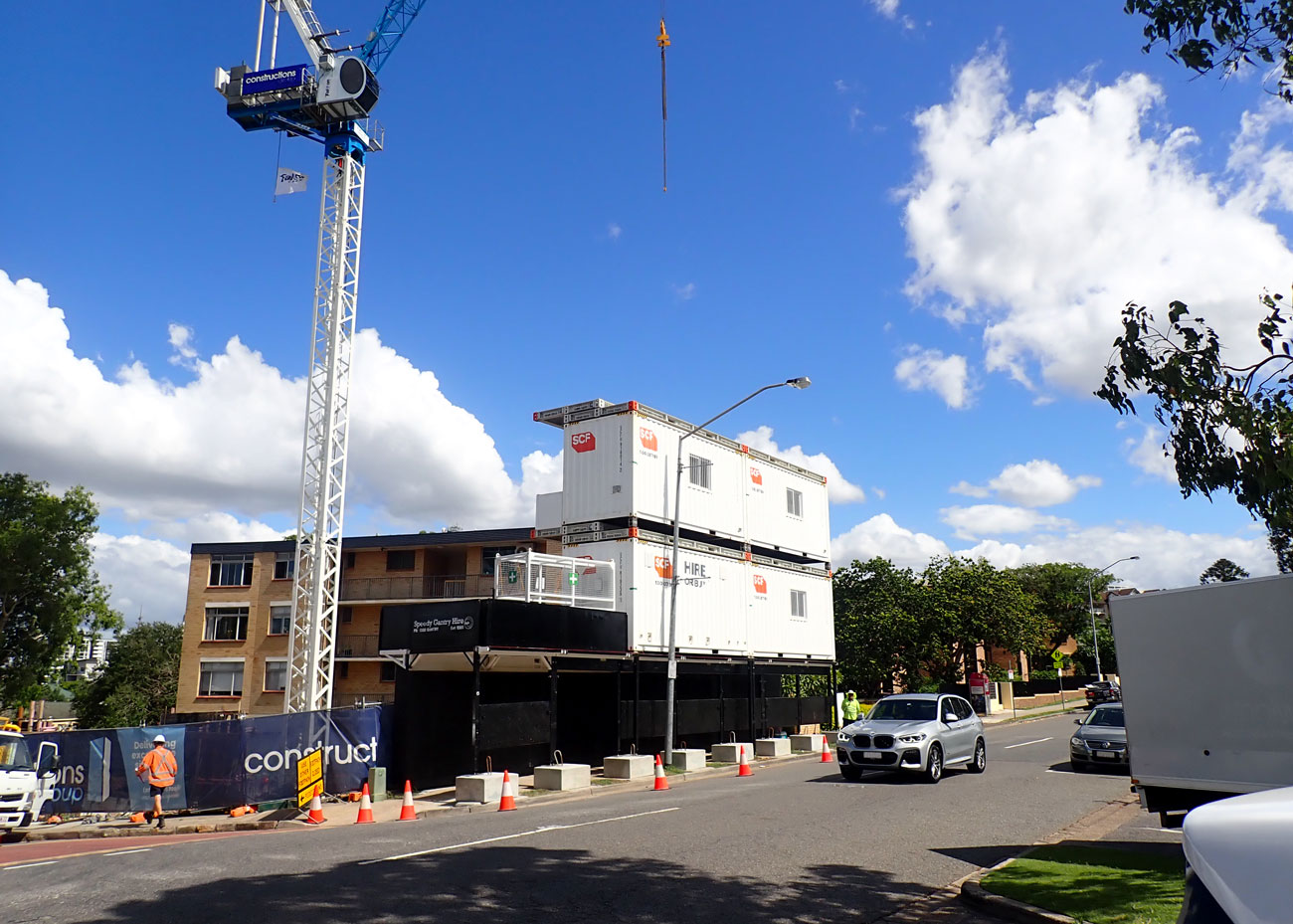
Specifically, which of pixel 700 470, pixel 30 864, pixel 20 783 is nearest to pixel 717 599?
pixel 700 470

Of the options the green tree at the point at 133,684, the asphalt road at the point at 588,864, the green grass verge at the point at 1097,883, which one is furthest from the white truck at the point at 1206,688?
the green tree at the point at 133,684

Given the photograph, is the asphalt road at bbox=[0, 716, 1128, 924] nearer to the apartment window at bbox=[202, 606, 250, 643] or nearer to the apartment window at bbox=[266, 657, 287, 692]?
the apartment window at bbox=[266, 657, 287, 692]

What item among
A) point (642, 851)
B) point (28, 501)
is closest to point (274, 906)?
point (642, 851)

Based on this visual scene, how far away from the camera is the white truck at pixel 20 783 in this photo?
56.5ft

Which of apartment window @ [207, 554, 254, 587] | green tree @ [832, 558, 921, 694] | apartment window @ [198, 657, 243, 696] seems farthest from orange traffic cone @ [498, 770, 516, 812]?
green tree @ [832, 558, 921, 694]

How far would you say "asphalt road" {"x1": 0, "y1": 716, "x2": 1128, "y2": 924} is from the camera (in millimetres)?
8188

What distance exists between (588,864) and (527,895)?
1.57 m

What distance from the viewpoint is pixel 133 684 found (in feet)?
207

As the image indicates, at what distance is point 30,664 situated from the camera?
47219mm

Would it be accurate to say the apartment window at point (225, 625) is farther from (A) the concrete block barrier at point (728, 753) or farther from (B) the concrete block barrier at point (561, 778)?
(B) the concrete block barrier at point (561, 778)

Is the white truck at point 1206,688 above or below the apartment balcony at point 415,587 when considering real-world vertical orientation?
below

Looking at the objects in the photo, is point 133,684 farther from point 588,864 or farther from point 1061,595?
point 1061,595

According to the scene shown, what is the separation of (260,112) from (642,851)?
1687 inches

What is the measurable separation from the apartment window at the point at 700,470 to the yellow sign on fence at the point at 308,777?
45.7ft
